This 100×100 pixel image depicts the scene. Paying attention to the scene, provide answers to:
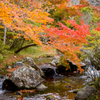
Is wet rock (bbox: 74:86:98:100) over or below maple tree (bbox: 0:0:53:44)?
below

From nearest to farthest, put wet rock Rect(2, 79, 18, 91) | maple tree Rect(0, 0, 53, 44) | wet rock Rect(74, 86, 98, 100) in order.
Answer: maple tree Rect(0, 0, 53, 44)
wet rock Rect(74, 86, 98, 100)
wet rock Rect(2, 79, 18, 91)

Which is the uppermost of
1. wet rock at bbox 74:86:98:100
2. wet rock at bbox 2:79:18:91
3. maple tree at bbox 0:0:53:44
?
maple tree at bbox 0:0:53:44

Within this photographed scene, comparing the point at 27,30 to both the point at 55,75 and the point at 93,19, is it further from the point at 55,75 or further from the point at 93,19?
the point at 93,19

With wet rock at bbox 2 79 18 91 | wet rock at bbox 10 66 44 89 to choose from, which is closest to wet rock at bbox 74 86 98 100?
wet rock at bbox 10 66 44 89

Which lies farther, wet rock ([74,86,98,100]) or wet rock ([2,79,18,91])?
wet rock ([2,79,18,91])

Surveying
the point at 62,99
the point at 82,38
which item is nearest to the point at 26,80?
the point at 62,99

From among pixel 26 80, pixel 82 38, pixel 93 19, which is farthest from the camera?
pixel 93 19

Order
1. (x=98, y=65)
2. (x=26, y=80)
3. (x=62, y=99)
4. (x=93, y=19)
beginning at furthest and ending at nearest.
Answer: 1. (x=93, y=19)
2. (x=26, y=80)
3. (x=98, y=65)
4. (x=62, y=99)

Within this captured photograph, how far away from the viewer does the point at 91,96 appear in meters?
4.44

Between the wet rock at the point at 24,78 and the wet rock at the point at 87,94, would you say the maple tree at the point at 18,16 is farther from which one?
the wet rock at the point at 87,94

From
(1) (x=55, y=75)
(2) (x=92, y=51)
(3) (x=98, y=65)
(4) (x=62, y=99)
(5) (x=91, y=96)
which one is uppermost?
(2) (x=92, y=51)

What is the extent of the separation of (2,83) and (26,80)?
1297mm

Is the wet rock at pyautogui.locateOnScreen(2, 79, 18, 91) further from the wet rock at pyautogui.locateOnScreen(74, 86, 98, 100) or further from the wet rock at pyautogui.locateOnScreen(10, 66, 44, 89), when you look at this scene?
the wet rock at pyautogui.locateOnScreen(74, 86, 98, 100)

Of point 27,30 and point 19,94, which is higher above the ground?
point 27,30
